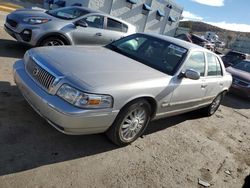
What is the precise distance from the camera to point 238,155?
5176 millimetres

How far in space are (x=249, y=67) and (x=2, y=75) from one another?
31.1ft

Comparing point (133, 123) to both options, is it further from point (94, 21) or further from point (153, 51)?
point (94, 21)

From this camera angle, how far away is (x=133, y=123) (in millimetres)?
4129

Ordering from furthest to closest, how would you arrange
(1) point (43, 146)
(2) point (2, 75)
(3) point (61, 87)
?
(2) point (2, 75), (1) point (43, 146), (3) point (61, 87)

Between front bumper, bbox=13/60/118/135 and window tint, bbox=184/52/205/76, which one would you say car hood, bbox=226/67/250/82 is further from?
→ front bumper, bbox=13/60/118/135

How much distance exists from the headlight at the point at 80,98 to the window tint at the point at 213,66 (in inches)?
118

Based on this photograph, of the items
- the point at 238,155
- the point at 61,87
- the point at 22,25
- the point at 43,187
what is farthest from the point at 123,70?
the point at 22,25

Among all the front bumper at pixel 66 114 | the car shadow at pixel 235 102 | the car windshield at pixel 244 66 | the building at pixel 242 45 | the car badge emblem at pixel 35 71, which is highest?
the car badge emblem at pixel 35 71

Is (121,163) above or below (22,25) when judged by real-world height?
below

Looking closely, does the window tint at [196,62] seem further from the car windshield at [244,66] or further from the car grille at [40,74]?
the car windshield at [244,66]

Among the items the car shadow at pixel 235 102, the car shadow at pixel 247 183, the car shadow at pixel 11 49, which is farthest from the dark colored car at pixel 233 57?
the car shadow at pixel 247 183

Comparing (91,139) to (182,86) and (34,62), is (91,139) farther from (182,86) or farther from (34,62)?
(182,86)

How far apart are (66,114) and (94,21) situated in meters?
5.60

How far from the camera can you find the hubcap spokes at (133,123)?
13.2 feet
